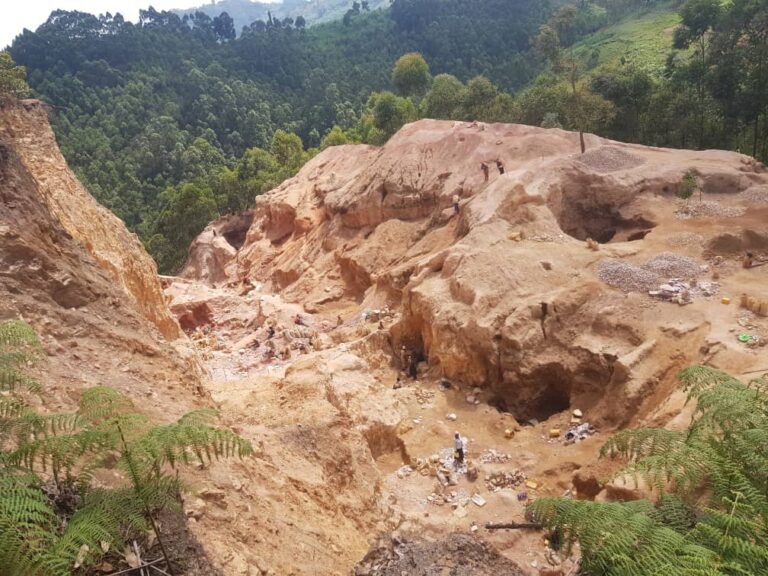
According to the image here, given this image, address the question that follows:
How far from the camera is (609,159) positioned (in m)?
22.3

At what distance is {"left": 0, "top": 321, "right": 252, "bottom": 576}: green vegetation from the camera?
3.76 m

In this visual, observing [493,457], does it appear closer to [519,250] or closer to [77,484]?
[519,250]

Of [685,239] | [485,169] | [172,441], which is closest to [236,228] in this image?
[485,169]

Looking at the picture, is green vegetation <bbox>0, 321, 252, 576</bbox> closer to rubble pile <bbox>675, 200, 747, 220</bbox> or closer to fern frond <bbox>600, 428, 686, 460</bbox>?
fern frond <bbox>600, 428, 686, 460</bbox>

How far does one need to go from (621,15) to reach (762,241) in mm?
78495

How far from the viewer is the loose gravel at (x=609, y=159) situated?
21891mm

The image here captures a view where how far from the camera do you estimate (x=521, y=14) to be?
94.6 m

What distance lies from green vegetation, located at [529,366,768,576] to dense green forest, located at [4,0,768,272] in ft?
77.5

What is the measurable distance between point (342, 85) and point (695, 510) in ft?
291

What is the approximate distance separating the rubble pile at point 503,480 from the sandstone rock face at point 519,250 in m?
2.51

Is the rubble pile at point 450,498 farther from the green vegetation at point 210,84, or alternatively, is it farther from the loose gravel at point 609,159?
the green vegetation at point 210,84

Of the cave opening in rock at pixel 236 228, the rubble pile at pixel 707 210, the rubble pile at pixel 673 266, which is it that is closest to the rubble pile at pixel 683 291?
the rubble pile at pixel 673 266

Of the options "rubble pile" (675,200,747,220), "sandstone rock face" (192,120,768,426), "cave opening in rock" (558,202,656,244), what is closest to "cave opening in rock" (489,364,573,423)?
"sandstone rock face" (192,120,768,426)

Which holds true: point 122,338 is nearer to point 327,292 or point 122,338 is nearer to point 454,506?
point 454,506
